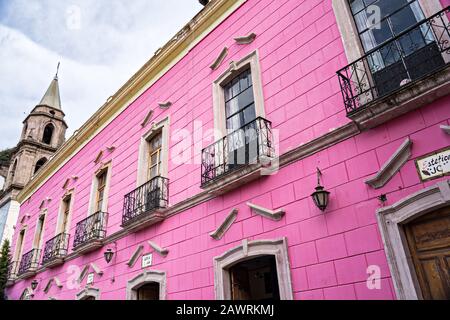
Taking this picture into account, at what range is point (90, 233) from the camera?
947 centimetres

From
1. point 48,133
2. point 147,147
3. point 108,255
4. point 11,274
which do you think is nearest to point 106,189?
point 147,147

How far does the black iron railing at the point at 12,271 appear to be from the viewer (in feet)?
48.3

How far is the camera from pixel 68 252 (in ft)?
35.1

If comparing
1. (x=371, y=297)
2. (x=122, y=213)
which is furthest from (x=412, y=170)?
(x=122, y=213)

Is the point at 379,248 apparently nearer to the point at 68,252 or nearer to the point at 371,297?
the point at 371,297

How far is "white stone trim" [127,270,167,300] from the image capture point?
21.9ft

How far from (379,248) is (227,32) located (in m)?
5.53

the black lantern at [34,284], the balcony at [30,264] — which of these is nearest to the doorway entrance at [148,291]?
the black lantern at [34,284]

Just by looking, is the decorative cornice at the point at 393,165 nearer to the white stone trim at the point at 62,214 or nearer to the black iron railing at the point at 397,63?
the black iron railing at the point at 397,63

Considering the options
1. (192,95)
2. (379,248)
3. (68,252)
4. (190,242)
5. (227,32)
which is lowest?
(379,248)

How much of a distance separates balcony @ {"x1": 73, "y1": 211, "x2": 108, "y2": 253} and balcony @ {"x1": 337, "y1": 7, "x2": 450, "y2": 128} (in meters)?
7.15

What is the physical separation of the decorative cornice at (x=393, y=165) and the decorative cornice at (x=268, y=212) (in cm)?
142

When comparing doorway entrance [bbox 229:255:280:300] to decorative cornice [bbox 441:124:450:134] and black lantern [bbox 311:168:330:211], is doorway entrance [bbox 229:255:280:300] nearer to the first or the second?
black lantern [bbox 311:168:330:211]

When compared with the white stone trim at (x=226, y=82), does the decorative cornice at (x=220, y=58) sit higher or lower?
higher
